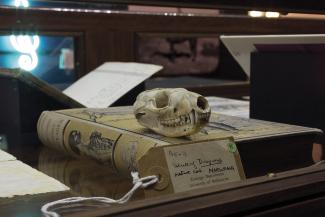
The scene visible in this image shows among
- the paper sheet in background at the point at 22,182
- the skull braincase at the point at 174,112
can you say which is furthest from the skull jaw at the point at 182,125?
the paper sheet in background at the point at 22,182

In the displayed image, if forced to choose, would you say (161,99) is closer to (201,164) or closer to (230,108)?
(201,164)

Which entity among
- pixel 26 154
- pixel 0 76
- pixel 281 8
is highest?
pixel 281 8

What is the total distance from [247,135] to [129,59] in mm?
850

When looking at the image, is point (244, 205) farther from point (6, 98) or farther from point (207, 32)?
point (207, 32)

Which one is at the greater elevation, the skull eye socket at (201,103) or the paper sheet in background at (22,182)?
the skull eye socket at (201,103)

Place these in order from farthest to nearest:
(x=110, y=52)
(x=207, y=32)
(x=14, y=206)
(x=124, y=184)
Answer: (x=207, y=32) < (x=110, y=52) < (x=124, y=184) < (x=14, y=206)

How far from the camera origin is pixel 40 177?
1.90 ft

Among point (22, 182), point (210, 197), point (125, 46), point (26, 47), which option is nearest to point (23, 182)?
point (22, 182)

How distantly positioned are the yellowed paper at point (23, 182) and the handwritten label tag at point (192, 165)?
10cm

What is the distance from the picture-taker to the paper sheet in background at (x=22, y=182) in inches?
20.7

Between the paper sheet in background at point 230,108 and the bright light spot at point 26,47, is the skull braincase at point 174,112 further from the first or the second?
the bright light spot at point 26,47

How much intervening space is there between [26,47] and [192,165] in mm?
834

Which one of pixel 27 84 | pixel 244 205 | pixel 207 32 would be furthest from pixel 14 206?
pixel 207 32

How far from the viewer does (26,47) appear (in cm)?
126
